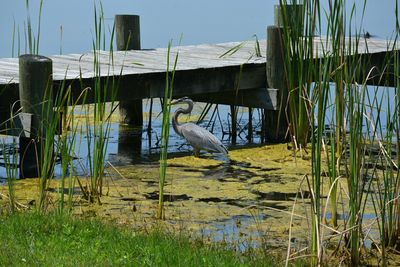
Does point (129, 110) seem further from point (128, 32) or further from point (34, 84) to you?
point (34, 84)

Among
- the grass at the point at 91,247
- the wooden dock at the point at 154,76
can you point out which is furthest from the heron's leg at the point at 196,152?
the grass at the point at 91,247

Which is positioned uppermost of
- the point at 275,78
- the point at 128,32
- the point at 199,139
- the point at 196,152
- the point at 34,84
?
the point at 128,32

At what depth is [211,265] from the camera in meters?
4.52

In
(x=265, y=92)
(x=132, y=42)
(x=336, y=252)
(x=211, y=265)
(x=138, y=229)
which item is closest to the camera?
(x=211, y=265)

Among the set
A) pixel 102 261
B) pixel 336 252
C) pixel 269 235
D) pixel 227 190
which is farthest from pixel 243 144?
pixel 102 261

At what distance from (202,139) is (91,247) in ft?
13.4

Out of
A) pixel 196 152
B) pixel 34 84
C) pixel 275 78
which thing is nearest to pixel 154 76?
pixel 196 152

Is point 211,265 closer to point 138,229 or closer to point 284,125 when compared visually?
point 138,229

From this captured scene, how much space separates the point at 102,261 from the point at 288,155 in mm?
4528

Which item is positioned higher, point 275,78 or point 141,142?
point 275,78

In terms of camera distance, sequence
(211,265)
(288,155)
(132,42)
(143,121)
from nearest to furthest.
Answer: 1. (211,265)
2. (288,155)
3. (132,42)
4. (143,121)

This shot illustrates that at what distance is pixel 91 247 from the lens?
4832 mm

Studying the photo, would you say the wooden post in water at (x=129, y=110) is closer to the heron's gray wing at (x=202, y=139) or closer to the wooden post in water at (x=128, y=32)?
the wooden post in water at (x=128, y=32)

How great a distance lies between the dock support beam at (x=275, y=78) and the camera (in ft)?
31.4
